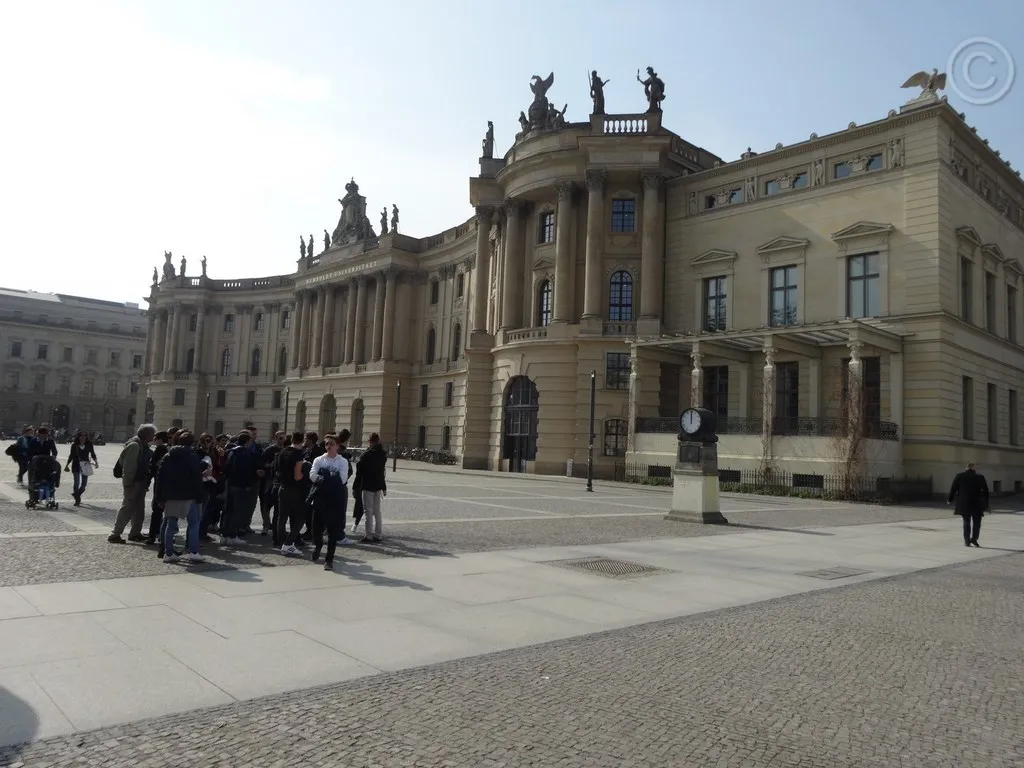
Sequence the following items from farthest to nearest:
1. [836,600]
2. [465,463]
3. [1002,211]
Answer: [465,463]
[1002,211]
[836,600]

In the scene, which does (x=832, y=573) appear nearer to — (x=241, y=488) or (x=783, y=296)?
(x=241, y=488)

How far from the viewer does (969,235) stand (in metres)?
36.5

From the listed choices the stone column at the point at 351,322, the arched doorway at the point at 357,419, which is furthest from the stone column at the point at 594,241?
the stone column at the point at 351,322

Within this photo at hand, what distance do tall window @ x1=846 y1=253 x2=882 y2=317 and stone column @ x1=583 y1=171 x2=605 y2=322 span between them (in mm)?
12510

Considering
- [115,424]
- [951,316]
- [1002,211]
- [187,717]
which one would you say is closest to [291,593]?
[187,717]

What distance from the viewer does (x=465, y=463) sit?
49.4 m

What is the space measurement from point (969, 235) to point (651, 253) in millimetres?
14858

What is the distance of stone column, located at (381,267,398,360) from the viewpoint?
220 feet

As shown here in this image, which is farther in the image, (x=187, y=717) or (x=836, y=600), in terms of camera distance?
(x=836, y=600)

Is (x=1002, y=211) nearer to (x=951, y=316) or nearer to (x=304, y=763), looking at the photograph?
(x=951, y=316)

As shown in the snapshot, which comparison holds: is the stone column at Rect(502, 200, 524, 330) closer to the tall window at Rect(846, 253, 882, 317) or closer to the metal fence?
the metal fence

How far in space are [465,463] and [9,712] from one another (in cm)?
4441

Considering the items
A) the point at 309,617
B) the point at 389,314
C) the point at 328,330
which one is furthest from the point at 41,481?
the point at 328,330

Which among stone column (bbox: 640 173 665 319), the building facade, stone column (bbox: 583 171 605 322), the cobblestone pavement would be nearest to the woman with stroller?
the cobblestone pavement
